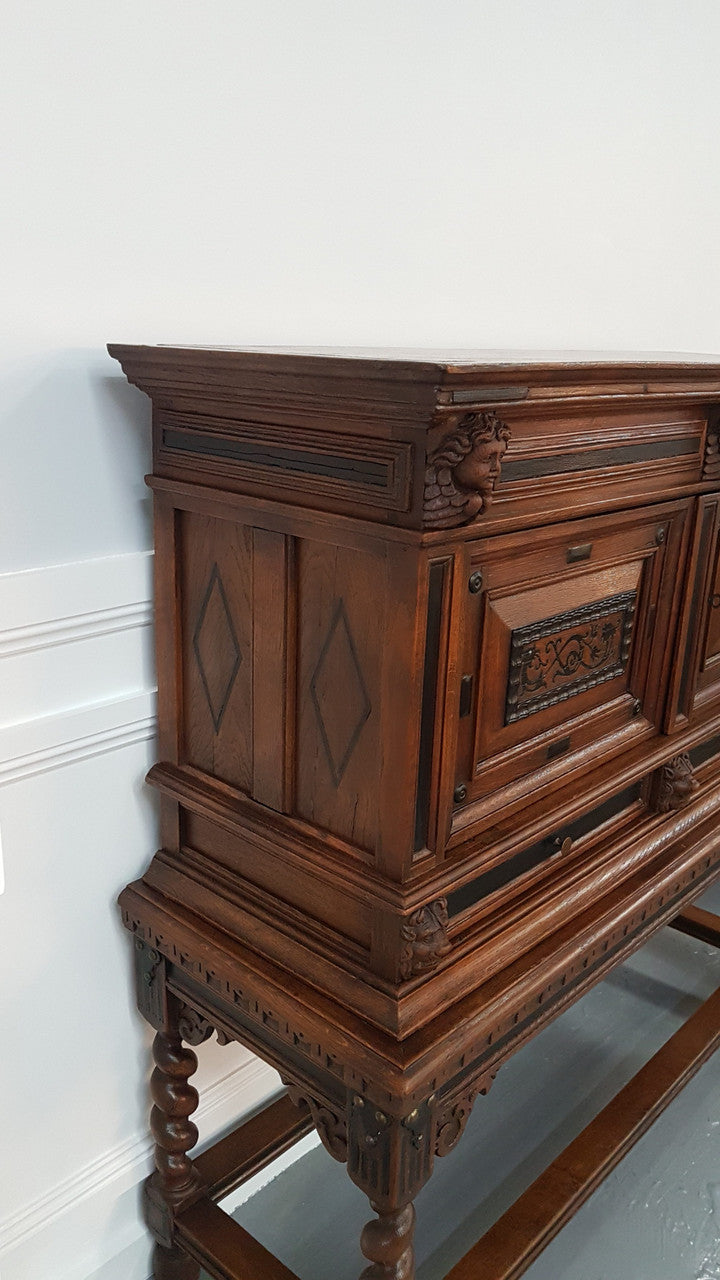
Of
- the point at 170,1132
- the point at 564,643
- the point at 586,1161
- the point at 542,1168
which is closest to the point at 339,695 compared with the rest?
the point at 564,643

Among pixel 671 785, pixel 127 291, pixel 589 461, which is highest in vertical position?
pixel 127 291

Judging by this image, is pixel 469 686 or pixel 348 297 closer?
pixel 469 686

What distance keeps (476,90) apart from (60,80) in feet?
2.98

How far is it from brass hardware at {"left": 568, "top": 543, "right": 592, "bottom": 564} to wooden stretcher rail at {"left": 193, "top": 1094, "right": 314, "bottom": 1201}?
1095mm

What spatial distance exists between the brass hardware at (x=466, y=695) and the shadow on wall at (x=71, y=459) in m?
0.55

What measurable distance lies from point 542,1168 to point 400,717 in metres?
1.39

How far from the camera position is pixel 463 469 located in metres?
1.04

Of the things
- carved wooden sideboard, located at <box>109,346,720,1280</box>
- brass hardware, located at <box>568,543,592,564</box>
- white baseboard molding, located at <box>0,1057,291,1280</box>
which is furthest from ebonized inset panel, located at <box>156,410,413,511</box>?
white baseboard molding, located at <box>0,1057,291,1280</box>

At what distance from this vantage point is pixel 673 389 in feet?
4.36

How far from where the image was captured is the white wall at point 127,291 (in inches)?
49.3

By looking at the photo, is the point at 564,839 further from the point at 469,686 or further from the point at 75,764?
the point at 75,764

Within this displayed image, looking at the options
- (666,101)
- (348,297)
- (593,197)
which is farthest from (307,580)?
(666,101)

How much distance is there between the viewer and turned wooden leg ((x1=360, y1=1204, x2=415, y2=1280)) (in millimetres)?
1243

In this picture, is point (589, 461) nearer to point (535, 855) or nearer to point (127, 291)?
point (535, 855)
